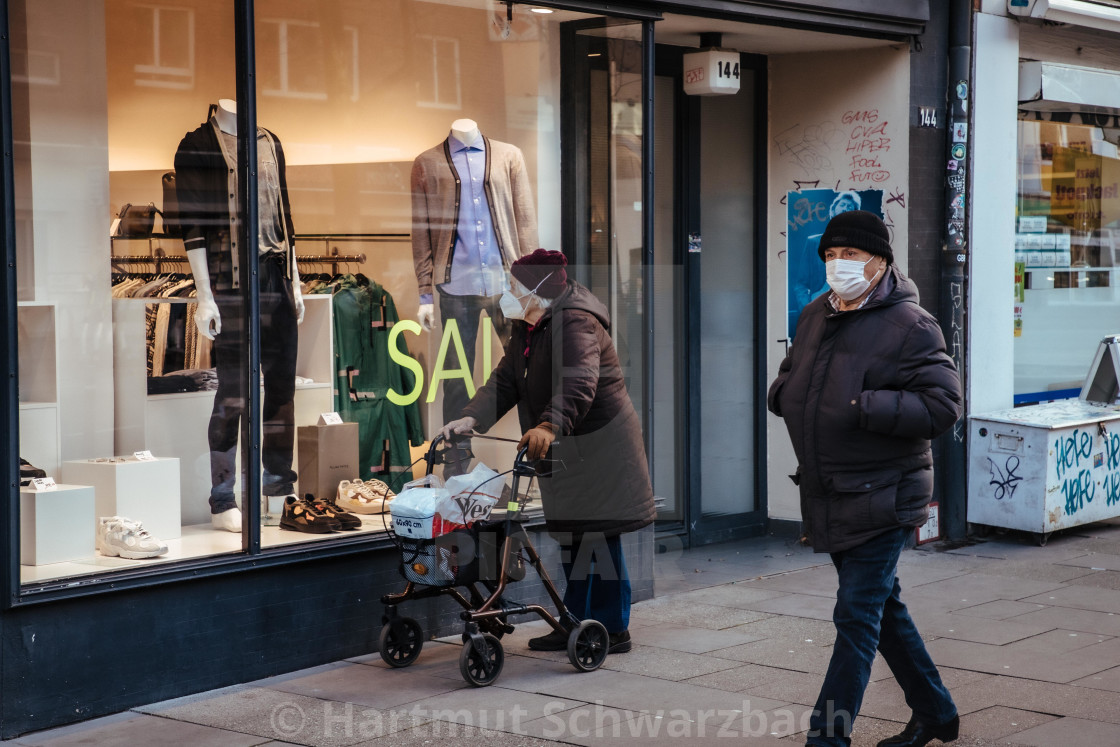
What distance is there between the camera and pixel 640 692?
228 inches

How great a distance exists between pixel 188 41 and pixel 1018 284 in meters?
6.36

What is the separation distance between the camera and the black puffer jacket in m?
4.61

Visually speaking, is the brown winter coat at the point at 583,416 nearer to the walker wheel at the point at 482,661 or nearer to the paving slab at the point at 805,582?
the walker wheel at the point at 482,661

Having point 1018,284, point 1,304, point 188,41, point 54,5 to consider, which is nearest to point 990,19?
point 1018,284

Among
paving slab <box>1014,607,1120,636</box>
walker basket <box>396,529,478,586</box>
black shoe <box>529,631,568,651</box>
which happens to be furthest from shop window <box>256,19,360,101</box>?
paving slab <box>1014,607,1120,636</box>

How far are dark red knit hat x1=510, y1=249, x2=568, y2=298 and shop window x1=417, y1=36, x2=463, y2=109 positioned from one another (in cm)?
171

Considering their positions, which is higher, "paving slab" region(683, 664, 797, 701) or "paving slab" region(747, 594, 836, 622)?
"paving slab" region(747, 594, 836, 622)

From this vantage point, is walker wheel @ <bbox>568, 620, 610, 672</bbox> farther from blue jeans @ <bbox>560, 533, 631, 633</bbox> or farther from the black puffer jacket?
the black puffer jacket

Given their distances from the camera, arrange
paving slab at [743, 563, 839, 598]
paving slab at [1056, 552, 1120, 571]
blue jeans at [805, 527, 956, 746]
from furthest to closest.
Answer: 1. paving slab at [1056, 552, 1120, 571]
2. paving slab at [743, 563, 839, 598]
3. blue jeans at [805, 527, 956, 746]

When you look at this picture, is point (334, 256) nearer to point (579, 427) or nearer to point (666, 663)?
point (579, 427)

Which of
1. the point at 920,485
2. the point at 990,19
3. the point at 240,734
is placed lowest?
the point at 240,734

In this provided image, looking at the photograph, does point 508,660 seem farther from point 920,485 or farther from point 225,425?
point 920,485

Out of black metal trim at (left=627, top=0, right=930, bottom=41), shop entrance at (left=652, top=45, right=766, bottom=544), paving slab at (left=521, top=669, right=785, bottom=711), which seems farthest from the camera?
shop entrance at (left=652, top=45, right=766, bottom=544)

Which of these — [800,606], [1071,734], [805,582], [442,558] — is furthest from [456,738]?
[805,582]
